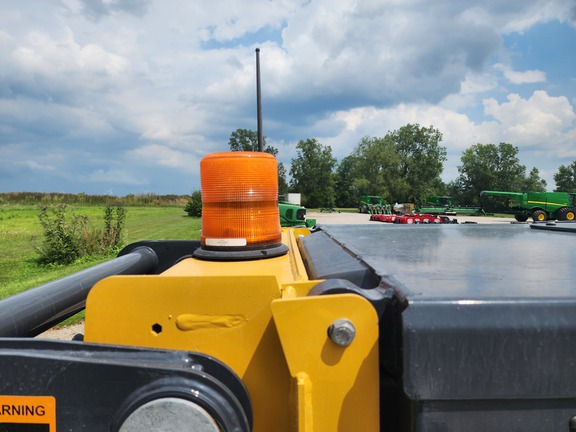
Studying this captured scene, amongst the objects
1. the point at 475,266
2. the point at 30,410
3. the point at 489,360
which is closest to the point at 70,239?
the point at 30,410

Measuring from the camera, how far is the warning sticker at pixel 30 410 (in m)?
1.10

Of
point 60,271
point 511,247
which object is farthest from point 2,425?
point 60,271

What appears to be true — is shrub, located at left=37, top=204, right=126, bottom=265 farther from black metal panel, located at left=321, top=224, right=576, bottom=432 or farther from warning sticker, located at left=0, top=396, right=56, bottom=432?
black metal panel, located at left=321, top=224, right=576, bottom=432

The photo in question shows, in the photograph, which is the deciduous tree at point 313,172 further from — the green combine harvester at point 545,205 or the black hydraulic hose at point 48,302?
the black hydraulic hose at point 48,302

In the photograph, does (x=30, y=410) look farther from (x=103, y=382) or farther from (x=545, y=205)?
(x=545, y=205)

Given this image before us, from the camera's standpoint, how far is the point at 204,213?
191cm

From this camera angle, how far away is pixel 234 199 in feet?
6.04

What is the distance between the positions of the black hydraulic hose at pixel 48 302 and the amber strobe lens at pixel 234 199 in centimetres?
71

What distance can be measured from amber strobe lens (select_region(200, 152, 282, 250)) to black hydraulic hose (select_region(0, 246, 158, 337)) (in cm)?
71

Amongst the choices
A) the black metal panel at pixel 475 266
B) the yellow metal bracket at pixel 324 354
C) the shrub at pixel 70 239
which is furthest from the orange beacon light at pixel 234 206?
the shrub at pixel 70 239

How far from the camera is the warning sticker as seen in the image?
1.10 metres

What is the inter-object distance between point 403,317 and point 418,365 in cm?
11

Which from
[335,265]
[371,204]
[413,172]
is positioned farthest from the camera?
[413,172]

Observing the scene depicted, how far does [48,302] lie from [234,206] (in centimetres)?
90
